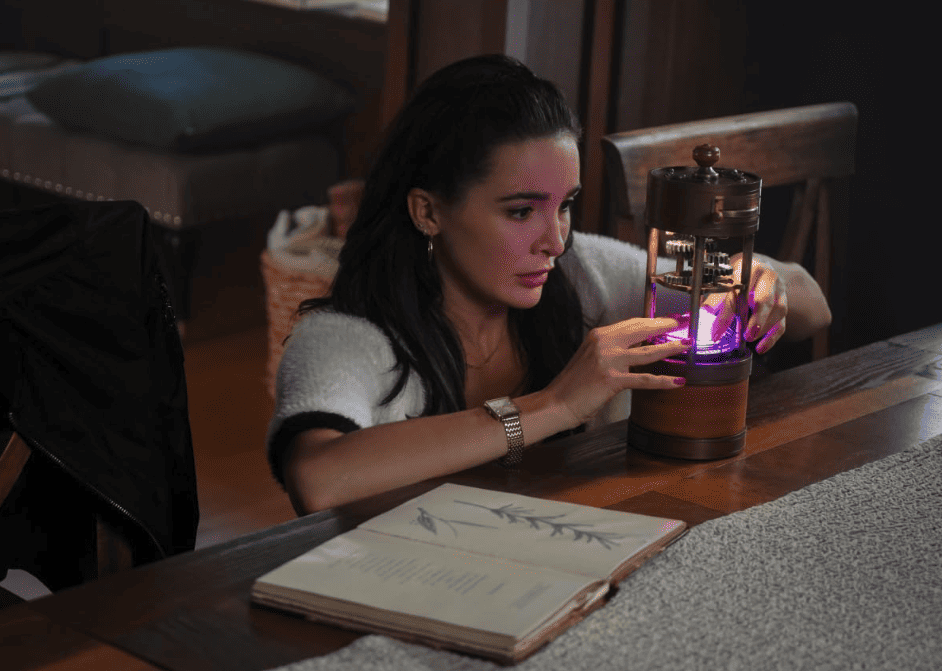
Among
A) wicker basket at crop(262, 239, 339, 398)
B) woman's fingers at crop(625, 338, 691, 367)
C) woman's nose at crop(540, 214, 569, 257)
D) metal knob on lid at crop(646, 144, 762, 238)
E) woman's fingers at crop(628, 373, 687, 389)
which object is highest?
metal knob on lid at crop(646, 144, 762, 238)

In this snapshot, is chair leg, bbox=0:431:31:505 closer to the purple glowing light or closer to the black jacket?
the black jacket

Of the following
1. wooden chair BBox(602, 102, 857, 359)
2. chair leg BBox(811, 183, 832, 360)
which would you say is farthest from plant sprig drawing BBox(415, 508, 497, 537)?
chair leg BBox(811, 183, 832, 360)

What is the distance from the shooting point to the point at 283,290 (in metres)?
3.11

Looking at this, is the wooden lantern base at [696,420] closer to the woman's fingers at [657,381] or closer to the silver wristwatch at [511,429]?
the woman's fingers at [657,381]

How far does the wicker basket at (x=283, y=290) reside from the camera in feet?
9.96

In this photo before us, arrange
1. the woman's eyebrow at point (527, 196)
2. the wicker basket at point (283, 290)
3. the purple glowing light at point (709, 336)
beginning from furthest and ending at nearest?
1. the wicker basket at point (283, 290)
2. the woman's eyebrow at point (527, 196)
3. the purple glowing light at point (709, 336)

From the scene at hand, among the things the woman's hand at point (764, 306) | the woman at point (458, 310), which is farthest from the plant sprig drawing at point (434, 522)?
the woman's hand at point (764, 306)

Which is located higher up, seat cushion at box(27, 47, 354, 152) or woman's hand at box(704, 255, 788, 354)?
woman's hand at box(704, 255, 788, 354)

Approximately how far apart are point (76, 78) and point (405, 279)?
2.75 meters

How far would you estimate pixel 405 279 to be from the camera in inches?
61.1

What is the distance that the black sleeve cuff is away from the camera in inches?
52.9

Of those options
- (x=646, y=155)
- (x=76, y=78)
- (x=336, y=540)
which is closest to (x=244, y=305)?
(x=76, y=78)

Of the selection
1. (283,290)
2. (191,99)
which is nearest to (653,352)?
(283,290)

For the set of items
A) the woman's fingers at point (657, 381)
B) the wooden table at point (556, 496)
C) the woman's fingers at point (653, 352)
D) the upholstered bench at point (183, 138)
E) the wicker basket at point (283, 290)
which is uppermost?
the woman's fingers at point (653, 352)
